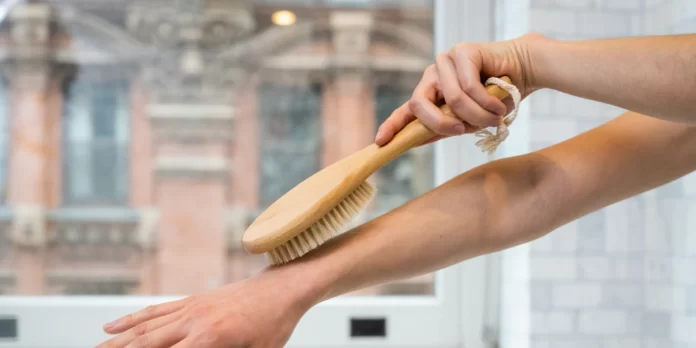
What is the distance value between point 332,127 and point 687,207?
2.42 ft

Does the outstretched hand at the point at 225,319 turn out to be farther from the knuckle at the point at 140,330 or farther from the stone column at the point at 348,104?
the stone column at the point at 348,104

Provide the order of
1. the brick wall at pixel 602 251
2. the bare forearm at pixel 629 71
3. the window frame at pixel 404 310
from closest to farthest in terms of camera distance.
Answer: the bare forearm at pixel 629 71
the brick wall at pixel 602 251
the window frame at pixel 404 310

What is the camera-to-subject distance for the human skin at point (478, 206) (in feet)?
1.68

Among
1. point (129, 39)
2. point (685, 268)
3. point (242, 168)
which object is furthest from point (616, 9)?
point (129, 39)

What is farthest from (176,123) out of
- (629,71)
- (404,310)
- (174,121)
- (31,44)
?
(629,71)

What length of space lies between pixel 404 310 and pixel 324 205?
76 cm

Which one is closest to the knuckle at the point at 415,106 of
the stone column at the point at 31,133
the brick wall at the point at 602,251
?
the brick wall at the point at 602,251

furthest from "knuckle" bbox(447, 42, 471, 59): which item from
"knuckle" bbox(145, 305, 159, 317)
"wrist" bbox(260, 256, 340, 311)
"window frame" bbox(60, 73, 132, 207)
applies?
"window frame" bbox(60, 73, 132, 207)

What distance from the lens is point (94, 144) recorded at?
128 cm

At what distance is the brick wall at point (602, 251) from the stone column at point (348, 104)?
0.37m

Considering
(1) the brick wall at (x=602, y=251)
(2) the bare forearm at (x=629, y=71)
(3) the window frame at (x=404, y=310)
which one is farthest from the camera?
(3) the window frame at (x=404, y=310)

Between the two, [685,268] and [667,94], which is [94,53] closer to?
[667,94]

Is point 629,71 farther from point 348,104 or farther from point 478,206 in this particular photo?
point 348,104

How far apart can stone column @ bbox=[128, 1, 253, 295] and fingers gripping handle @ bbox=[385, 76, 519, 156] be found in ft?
2.65
